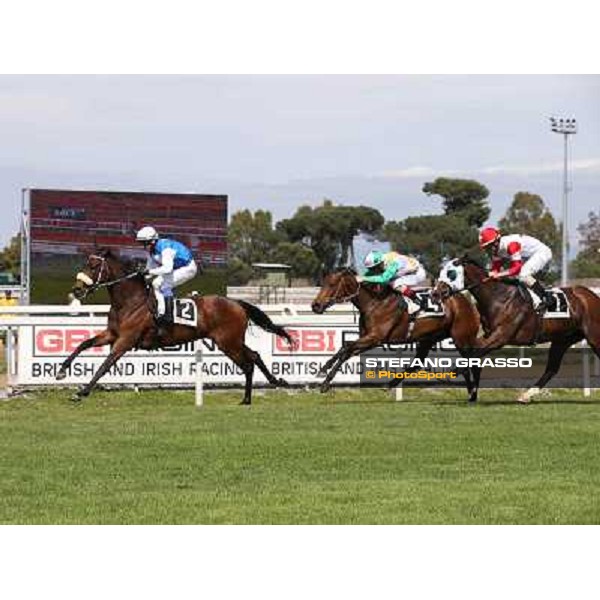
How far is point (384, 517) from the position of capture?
303 inches

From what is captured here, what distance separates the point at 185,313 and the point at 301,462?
20.9 feet

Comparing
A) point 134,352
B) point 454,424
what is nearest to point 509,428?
point 454,424

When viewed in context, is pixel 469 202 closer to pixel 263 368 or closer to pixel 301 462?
pixel 263 368

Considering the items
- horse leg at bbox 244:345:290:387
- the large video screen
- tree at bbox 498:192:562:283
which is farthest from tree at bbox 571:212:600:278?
horse leg at bbox 244:345:290:387

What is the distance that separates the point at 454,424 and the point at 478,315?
3.93 metres

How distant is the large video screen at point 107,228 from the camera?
27328 millimetres

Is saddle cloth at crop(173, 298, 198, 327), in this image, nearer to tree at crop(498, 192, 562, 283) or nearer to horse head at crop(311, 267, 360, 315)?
horse head at crop(311, 267, 360, 315)

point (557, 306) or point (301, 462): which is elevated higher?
point (557, 306)

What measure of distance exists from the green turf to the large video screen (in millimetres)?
10915

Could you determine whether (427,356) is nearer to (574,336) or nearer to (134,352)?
(574,336)

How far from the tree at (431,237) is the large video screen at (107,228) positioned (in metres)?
11.5

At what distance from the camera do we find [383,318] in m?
16.9

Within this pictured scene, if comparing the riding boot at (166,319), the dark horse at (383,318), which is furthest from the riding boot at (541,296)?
the riding boot at (166,319)

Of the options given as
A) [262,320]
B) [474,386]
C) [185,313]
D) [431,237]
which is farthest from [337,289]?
[431,237]
